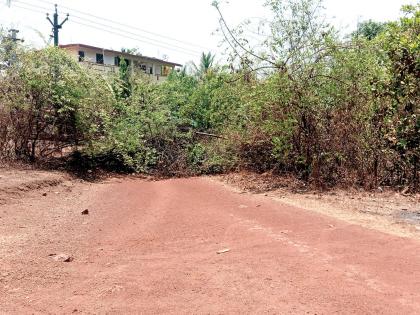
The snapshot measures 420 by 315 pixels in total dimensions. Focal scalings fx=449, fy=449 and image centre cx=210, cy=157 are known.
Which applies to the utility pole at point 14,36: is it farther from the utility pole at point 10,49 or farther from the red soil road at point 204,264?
the red soil road at point 204,264

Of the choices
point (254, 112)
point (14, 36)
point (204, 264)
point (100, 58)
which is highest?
point (100, 58)

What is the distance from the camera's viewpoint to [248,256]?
17.5 ft

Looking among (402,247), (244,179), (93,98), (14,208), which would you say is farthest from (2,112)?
(402,247)

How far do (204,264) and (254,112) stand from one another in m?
7.35

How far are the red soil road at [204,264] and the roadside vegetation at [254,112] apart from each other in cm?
331

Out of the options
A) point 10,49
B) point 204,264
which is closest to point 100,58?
point 10,49

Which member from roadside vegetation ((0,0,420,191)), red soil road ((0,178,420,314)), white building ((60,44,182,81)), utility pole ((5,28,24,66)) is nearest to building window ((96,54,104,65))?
white building ((60,44,182,81))

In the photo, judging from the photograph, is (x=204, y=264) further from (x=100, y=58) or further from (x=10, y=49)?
(x=100, y=58)

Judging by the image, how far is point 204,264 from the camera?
5.12 metres

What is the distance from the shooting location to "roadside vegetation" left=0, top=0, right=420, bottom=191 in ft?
33.6

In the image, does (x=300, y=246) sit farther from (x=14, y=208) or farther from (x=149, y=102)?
(x=149, y=102)

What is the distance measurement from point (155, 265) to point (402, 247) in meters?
3.08

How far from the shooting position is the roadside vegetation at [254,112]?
1023 cm

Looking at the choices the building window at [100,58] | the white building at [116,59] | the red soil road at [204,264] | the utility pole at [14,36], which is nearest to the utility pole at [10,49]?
the utility pole at [14,36]
